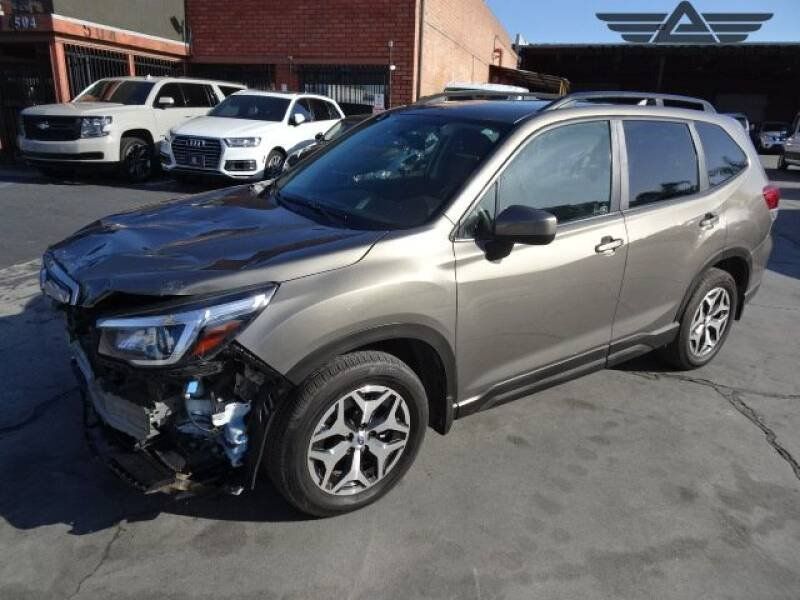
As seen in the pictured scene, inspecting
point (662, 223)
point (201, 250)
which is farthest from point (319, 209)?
point (662, 223)

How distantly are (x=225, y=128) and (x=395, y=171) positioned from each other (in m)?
8.40

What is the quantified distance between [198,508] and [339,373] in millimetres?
1013

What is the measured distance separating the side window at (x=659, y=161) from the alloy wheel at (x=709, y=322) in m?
0.81

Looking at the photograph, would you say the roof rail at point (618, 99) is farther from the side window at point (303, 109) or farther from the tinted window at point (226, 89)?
the tinted window at point (226, 89)

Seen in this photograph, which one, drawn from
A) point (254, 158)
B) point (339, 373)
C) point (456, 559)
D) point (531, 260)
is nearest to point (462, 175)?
point (531, 260)

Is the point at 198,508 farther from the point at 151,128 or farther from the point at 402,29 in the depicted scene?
the point at 402,29

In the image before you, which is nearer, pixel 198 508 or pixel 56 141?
pixel 198 508

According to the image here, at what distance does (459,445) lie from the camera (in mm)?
3465

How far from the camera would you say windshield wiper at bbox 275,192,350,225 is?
3.11 metres

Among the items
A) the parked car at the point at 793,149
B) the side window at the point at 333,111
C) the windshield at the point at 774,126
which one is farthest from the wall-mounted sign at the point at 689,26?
the side window at the point at 333,111

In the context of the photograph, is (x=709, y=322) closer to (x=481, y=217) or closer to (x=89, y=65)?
(x=481, y=217)

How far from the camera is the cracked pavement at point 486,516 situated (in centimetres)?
250

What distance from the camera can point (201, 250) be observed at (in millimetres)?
2713

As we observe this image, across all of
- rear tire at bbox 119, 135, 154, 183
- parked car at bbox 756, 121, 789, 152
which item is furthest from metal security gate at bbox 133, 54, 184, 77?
parked car at bbox 756, 121, 789, 152
